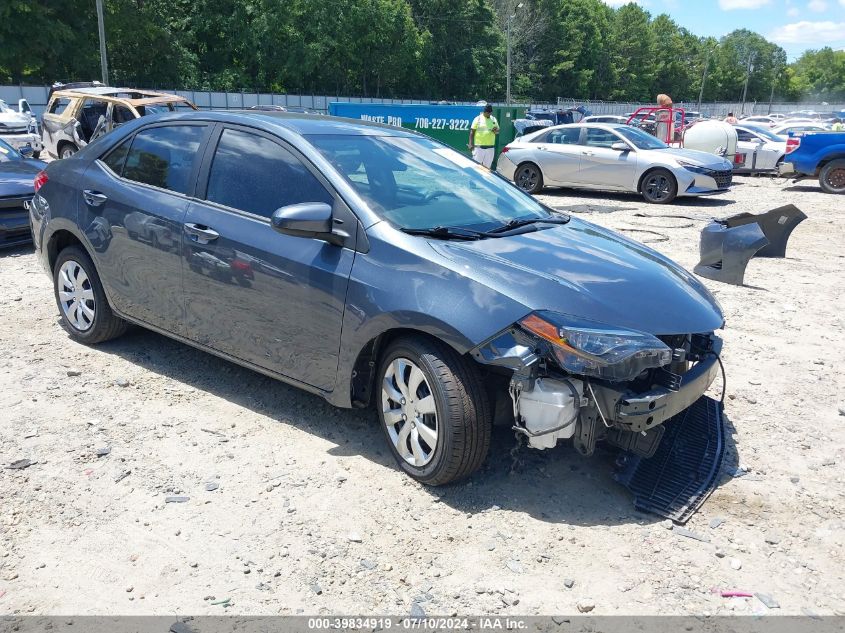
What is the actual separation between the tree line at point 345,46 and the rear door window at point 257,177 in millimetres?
39334

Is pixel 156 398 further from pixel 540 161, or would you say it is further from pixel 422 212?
pixel 540 161

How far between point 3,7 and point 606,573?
42162 millimetres

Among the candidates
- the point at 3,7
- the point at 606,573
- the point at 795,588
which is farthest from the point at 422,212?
the point at 3,7

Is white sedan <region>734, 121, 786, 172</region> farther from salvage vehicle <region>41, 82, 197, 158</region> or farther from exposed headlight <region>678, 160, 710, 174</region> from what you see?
salvage vehicle <region>41, 82, 197, 158</region>

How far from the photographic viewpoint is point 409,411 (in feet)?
11.6

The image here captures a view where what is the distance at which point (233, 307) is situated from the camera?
4129 mm

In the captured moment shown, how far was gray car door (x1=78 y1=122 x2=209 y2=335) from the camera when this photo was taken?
446 cm

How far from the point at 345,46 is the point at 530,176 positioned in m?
42.0

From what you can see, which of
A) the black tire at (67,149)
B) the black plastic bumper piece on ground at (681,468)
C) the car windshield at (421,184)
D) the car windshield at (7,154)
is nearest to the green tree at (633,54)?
the black tire at (67,149)

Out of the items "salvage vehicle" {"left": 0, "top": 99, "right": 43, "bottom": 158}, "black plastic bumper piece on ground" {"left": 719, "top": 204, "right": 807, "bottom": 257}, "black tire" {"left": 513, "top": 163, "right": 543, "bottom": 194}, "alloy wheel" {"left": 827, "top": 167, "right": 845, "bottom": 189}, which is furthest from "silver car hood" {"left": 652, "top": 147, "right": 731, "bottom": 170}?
"salvage vehicle" {"left": 0, "top": 99, "right": 43, "bottom": 158}

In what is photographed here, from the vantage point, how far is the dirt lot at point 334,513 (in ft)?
9.33

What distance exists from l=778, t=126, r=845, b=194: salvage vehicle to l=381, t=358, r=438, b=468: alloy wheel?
51.7 feet

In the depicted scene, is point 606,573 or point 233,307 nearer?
point 606,573

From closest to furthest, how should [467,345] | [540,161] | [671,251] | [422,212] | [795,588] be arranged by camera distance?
[795,588], [467,345], [422,212], [671,251], [540,161]
